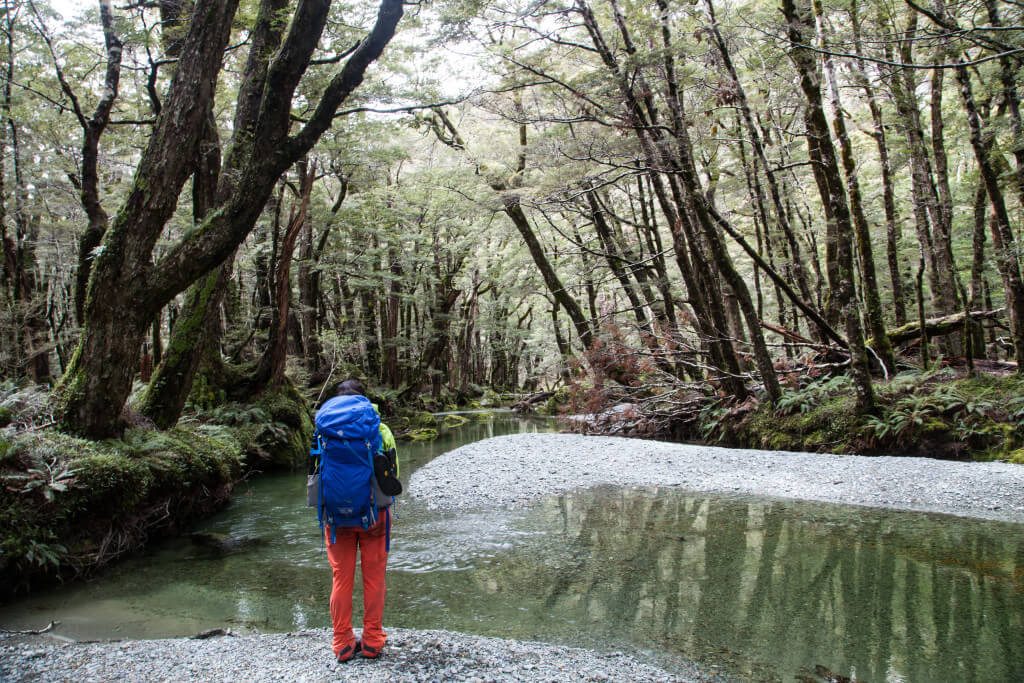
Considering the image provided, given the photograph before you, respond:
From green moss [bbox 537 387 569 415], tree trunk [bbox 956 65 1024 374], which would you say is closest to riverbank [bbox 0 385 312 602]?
tree trunk [bbox 956 65 1024 374]

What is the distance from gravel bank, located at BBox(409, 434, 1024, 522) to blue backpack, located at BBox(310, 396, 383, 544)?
469 cm

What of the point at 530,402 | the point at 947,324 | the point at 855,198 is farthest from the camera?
the point at 530,402

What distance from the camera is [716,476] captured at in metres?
8.85

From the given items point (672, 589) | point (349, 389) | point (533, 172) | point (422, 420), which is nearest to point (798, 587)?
point (672, 589)

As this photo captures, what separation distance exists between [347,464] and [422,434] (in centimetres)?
1460

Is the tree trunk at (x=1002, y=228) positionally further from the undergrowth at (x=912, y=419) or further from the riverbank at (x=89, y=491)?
the riverbank at (x=89, y=491)

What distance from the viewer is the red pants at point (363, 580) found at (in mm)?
3336

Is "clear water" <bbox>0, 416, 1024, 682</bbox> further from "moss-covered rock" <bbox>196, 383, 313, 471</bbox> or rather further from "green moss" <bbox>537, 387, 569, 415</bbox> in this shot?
"green moss" <bbox>537, 387, 569, 415</bbox>

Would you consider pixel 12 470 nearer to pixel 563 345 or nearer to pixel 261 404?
pixel 261 404

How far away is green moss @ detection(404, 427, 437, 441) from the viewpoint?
17.3m

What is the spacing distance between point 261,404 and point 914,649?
1235 cm

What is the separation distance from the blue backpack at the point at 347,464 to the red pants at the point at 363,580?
0.29 ft

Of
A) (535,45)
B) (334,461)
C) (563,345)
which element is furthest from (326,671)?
(563,345)

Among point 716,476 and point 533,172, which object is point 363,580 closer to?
point 716,476
